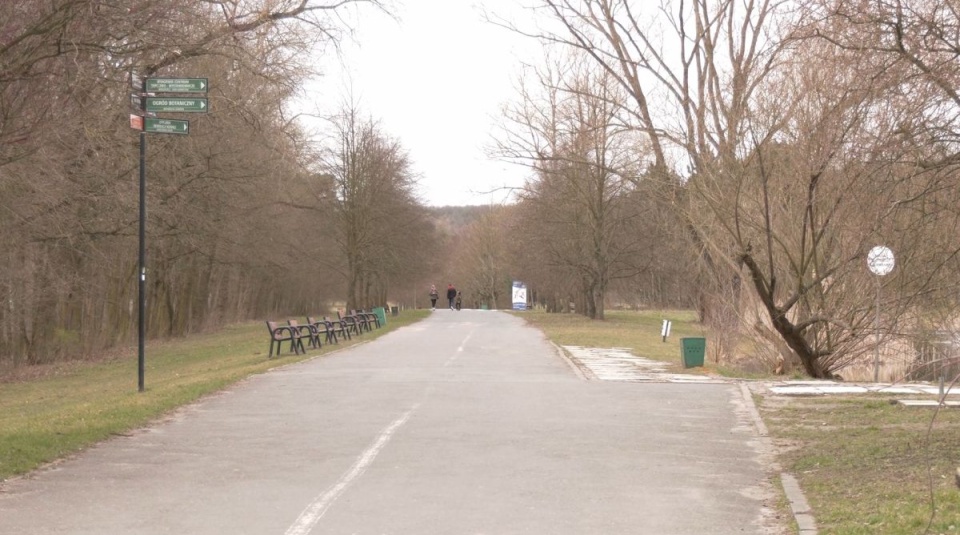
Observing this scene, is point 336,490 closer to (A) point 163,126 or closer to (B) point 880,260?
(A) point 163,126

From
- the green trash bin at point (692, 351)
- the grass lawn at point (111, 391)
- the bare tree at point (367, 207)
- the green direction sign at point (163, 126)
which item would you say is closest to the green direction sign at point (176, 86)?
the green direction sign at point (163, 126)

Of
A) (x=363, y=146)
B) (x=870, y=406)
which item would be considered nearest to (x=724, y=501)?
(x=870, y=406)

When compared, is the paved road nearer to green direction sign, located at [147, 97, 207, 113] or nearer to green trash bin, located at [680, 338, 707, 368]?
green direction sign, located at [147, 97, 207, 113]

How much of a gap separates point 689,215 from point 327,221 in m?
34.6

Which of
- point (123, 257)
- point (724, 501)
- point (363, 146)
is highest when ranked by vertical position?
point (363, 146)

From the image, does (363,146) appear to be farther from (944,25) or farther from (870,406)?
(944,25)

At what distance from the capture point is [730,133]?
18.4m

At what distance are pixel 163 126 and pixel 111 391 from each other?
23.8 ft

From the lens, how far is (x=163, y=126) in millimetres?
15922

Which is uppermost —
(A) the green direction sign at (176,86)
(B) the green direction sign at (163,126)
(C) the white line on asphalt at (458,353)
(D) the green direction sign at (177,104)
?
(A) the green direction sign at (176,86)

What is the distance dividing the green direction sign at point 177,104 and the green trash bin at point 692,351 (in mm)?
10450

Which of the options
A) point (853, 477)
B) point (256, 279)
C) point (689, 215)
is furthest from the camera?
point (256, 279)

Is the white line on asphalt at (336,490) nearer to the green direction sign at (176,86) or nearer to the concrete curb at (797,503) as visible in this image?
the concrete curb at (797,503)

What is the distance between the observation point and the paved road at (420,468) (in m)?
7.57
